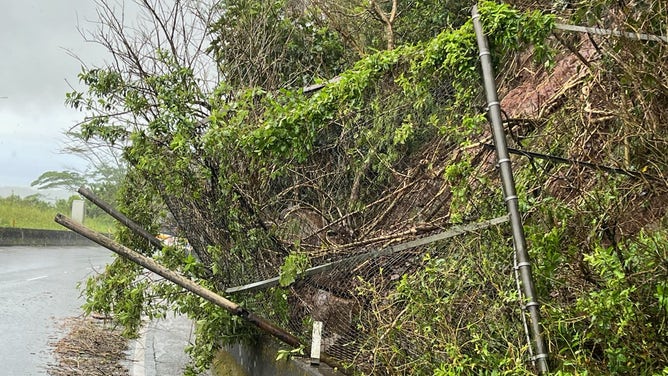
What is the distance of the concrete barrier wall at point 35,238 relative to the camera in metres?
26.8

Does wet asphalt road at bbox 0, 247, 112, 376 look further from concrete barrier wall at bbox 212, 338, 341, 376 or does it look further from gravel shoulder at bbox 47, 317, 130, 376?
concrete barrier wall at bbox 212, 338, 341, 376

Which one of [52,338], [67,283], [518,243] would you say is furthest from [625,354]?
[67,283]

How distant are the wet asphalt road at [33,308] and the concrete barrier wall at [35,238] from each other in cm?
754

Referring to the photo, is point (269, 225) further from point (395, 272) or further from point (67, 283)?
point (67, 283)

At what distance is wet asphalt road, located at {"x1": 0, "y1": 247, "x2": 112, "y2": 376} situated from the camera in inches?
305

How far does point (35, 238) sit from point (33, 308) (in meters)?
21.1

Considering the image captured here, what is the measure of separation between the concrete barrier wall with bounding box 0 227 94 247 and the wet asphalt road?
7543mm

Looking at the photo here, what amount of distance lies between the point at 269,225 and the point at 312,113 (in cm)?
187

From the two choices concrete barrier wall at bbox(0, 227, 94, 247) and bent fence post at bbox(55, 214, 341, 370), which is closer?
bent fence post at bbox(55, 214, 341, 370)

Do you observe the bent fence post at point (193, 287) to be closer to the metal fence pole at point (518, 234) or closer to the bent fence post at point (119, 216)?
the bent fence post at point (119, 216)

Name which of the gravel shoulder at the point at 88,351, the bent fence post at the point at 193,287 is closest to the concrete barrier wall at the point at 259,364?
the bent fence post at the point at 193,287

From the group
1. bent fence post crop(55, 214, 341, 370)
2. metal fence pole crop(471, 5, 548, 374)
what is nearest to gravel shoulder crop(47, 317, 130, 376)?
bent fence post crop(55, 214, 341, 370)

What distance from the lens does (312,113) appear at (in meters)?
4.42

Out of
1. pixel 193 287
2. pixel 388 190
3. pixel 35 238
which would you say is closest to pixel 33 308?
pixel 193 287
